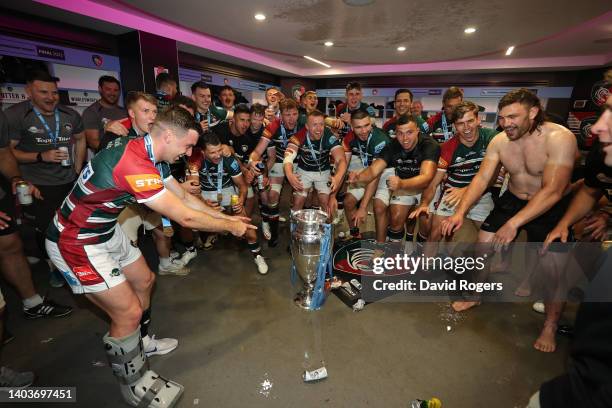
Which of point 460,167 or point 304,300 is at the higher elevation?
point 460,167

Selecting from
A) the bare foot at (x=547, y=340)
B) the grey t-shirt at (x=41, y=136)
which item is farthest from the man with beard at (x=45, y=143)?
the bare foot at (x=547, y=340)

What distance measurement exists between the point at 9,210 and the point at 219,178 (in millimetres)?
1858

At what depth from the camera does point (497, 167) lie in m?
2.80

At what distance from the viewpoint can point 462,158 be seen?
319 cm

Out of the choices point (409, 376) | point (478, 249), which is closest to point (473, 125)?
point (478, 249)

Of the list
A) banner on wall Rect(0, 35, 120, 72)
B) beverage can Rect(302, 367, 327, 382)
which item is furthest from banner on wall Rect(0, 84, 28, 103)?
beverage can Rect(302, 367, 327, 382)

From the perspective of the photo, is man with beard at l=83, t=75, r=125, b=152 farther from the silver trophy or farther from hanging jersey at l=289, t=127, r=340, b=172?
the silver trophy

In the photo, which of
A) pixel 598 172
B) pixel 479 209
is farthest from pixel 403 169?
pixel 598 172

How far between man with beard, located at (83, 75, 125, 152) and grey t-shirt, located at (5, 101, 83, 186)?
18.1 inches

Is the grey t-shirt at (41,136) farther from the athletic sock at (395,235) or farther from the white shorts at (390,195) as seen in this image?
the athletic sock at (395,235)

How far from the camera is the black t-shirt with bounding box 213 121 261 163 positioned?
13.6ft

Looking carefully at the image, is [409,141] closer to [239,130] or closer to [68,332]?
[239,130]

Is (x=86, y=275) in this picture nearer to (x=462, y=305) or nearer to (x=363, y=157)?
(x=462, y=305)

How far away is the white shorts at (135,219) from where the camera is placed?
2664 mm
